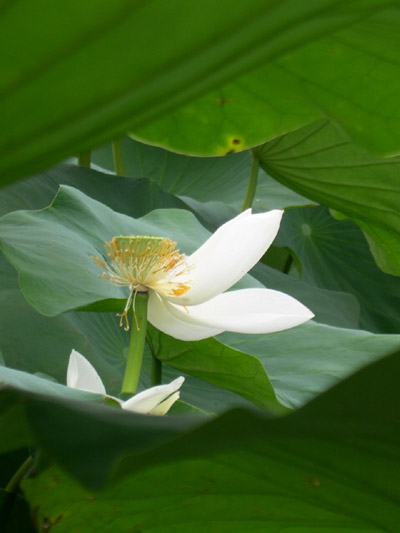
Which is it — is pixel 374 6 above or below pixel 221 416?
above

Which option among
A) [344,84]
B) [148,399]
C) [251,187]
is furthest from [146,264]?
[251,187]

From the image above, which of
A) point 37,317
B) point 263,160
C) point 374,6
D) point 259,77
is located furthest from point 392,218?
point 374,6

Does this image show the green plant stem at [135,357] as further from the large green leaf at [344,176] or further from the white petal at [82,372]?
the large green leaf at [344,176]

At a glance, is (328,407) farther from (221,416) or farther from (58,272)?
(58,272)

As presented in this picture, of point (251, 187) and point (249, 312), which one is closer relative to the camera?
point (249, 312)

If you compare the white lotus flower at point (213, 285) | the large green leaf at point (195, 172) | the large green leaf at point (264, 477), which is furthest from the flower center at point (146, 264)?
the large green leaf at point (195, 172)

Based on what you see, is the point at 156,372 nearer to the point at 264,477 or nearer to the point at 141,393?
the point at 141,393

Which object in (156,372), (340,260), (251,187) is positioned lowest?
(156,372)

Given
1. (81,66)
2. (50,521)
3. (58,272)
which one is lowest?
(50,521)
